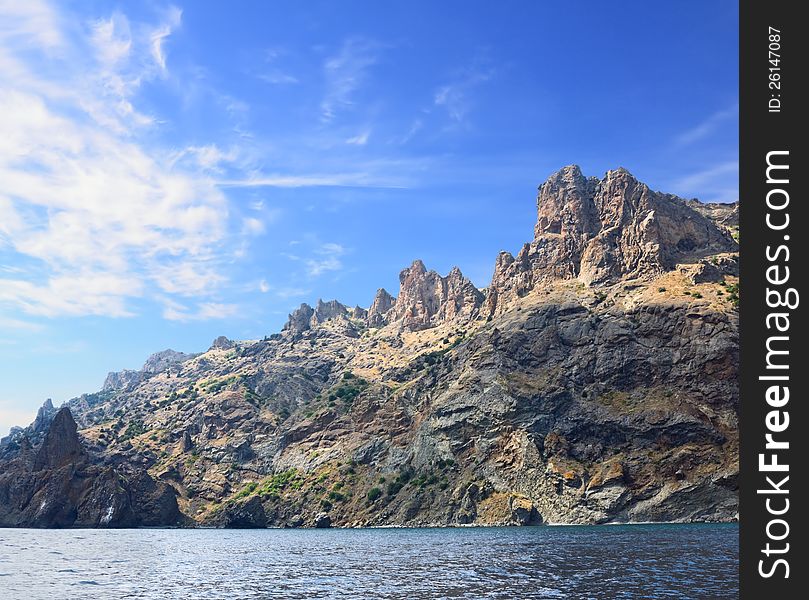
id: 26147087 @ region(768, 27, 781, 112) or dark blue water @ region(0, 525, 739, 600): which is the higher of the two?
id: 26147087 @ region(768, 27, 781, 112)

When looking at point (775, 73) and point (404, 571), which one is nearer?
point (775, 73)

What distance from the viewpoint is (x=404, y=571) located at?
2800 inches

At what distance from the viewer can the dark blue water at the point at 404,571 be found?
178 feet

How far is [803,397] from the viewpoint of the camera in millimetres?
20828

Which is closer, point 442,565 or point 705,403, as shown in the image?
point 442,565

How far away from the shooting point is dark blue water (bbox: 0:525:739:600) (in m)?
54.2

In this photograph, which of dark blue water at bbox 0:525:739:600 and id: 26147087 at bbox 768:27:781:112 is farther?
dark blue water at bbox 0:525:739:600

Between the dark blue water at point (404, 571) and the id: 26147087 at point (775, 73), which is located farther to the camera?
the dark blue water at point (404, 571)

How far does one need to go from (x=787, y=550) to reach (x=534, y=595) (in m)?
34.3

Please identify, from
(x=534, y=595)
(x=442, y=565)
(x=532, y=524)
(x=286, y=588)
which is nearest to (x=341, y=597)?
(x=286, y=588)

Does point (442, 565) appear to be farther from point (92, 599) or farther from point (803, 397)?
point (803, 397)

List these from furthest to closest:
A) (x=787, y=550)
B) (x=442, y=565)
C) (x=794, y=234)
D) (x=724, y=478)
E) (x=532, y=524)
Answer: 1. (x=532, y=524)
2. (x=724, y=478)
3. (x=442, y=565)
4. (x=794, y=234)
5. (x=787, y=550)

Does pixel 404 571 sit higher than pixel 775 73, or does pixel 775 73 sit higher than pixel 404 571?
pixel 775 73

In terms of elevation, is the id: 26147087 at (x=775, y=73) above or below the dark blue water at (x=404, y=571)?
above
